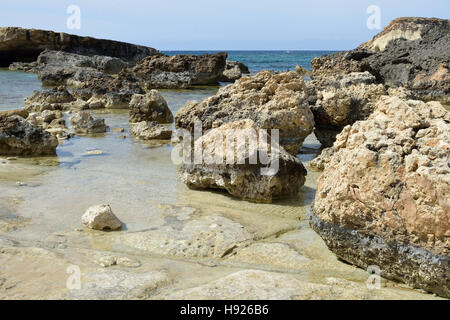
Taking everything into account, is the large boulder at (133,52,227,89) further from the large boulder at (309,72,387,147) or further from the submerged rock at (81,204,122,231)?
the submerged rock at (81,204,122,231)

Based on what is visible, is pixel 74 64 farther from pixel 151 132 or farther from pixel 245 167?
pixel 245 167

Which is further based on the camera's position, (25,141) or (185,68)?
(185,68)

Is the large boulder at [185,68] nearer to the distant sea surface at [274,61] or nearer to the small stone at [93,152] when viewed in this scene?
the distant sea surface at [274,61]

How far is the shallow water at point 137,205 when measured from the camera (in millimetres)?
3570

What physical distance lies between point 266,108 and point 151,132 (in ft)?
9.59

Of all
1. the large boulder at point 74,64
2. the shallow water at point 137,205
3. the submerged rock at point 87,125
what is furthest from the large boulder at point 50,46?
the shallow water at point 137,205

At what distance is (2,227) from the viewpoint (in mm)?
4254

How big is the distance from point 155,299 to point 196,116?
4.88m

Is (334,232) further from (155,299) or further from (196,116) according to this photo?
(196,116)

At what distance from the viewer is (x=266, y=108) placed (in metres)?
7.08

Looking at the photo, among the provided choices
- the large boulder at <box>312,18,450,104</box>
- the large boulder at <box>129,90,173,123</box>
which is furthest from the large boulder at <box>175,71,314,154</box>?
the large boulder at <box>312,18,450,104</box>

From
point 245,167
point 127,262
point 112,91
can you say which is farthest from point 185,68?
point 127,262

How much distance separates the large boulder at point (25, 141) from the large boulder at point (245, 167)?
3096 mm

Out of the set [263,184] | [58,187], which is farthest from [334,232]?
[58,187]
